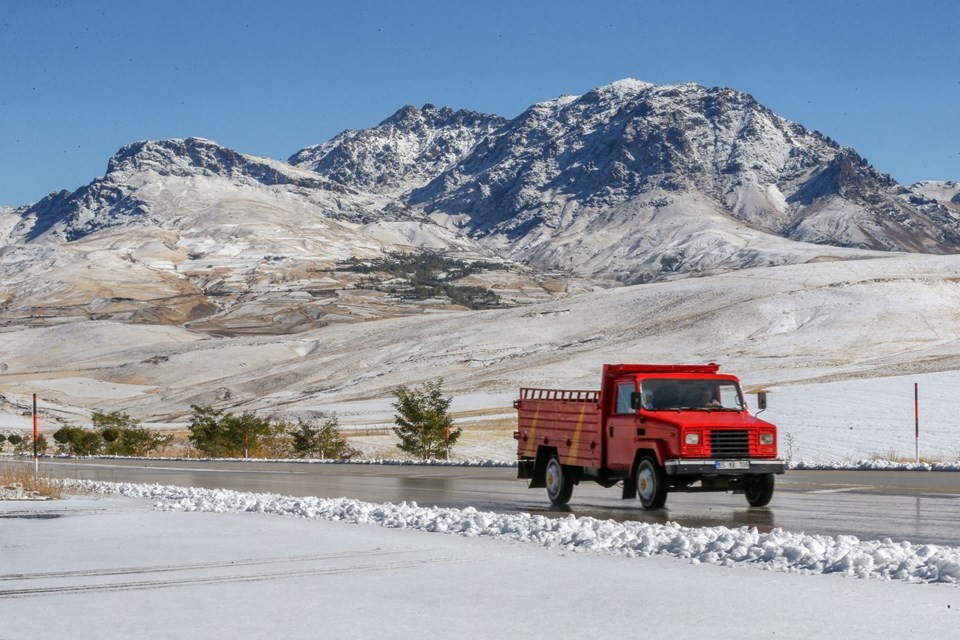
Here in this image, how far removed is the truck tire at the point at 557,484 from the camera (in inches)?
805

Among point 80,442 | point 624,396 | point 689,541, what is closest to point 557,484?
point 624,396

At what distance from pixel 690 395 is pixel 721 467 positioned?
150 centimetres

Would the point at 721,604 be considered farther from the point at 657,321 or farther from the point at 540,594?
the point at 657,321

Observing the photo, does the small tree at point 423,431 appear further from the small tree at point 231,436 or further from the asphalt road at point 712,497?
the asphalt road at point 712,497

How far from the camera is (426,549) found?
13.6 meters

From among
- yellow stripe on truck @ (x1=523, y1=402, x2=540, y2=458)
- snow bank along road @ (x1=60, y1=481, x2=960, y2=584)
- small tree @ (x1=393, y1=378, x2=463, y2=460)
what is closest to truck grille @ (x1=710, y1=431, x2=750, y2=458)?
snow bank along road @ (x1=60, y1=481, x2=960, y2=584)

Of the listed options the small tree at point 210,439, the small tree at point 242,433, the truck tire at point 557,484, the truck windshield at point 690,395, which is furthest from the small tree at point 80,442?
the truck windshield at point 690,395

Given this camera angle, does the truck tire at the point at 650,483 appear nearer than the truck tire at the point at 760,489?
Yes

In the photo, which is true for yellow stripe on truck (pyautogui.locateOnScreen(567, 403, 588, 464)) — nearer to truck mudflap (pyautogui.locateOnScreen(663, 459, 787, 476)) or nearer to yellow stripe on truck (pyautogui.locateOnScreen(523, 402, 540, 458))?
yellow stripe on truck (pyautogui.locateOnScreen(523, 402, 540, 458))

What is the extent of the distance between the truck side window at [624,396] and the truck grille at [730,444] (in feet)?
4.83

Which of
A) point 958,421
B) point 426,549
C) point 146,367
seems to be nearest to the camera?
point 426,549

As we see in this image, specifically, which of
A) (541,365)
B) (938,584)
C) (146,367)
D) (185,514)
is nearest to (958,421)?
(185,514)

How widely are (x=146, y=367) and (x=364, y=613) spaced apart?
538 feet

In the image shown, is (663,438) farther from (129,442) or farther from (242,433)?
(129,442)
